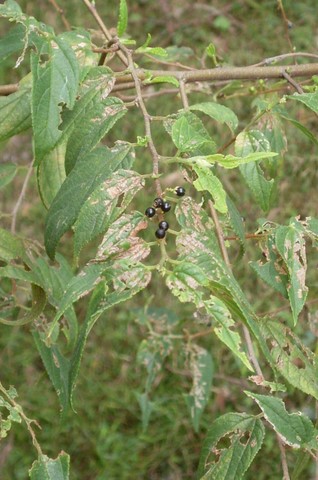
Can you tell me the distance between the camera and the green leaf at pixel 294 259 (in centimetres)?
112

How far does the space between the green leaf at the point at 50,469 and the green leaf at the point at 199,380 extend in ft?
2.68

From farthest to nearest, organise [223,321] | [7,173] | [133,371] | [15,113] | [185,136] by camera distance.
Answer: [133,371] < [7,173] < [15,113] < [185,136] < [223,321]

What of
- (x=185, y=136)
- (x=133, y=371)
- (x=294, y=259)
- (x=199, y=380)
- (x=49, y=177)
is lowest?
(x=133, y=371)

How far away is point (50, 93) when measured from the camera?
1.14 meters

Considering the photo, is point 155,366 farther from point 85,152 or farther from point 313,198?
point 313,198

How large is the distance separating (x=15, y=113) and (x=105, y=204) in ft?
1.39

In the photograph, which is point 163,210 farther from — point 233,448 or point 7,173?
point 7,173

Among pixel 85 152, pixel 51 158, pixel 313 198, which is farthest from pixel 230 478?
pixel 313 198

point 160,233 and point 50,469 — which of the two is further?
point 50,469

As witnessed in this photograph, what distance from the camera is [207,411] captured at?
8.91 ft

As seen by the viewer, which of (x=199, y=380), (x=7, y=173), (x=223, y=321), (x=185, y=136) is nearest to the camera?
(x=223, y=321)

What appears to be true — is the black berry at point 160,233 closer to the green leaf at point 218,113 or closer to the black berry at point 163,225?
the black berry at point 163,225

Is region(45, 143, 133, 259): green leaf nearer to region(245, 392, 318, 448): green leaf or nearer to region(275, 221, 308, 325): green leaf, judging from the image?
region(275, 221, 308, 325): green leaf

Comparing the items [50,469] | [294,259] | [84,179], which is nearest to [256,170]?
[294,259]
